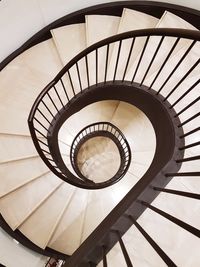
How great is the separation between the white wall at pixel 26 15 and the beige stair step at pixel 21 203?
2.11 m

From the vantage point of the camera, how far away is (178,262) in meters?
2.20

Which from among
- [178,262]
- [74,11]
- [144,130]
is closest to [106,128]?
[144,130]

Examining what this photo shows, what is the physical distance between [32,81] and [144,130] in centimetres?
206

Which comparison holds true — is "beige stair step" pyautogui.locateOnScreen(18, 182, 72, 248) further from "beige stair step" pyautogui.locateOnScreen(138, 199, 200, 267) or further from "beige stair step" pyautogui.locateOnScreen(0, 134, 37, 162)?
"beige stair step" pyautogui.locateOnScreen(138, 199, 200, 267)

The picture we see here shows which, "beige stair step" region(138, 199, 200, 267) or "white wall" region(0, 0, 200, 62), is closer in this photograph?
"beige stair step" region(138, 199, 200, 267)

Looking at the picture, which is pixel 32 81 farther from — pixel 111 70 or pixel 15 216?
pixel 15 216

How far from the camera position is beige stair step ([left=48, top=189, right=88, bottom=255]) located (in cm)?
437

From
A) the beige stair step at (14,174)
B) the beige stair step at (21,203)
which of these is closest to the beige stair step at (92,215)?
the beige stair step at (21,203)

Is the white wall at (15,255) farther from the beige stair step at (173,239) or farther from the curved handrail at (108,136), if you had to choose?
the beige stair step at (173,239)

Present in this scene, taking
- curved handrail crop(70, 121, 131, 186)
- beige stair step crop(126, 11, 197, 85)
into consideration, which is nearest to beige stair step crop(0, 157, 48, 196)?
curved handrail crop(70, 121, 131, 186)

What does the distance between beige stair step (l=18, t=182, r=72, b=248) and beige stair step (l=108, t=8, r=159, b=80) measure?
7.25ft

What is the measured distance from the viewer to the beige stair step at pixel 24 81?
13.1 feet

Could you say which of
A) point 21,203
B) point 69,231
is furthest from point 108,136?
point 21,203

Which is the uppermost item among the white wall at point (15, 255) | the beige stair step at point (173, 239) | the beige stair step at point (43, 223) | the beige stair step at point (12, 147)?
the beige stair step at point (173, 239)
